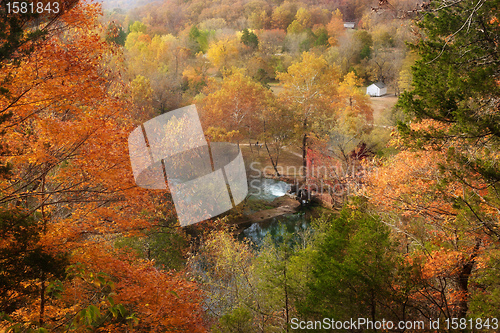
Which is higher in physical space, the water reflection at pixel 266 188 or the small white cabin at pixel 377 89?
the small white cabin at pixel 377 89

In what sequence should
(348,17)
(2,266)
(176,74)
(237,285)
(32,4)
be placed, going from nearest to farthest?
1. (2,266)
2. (32,4)
3. (237,285)
4. (176,74)
5. (348,17)

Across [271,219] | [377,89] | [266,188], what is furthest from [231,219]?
[377,89]

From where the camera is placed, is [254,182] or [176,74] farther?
[176,74]

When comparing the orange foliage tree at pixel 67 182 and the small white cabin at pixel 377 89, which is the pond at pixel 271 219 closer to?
the orange foliage tree at pixel 67 182

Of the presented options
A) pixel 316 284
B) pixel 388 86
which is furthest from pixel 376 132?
pixel 388 86

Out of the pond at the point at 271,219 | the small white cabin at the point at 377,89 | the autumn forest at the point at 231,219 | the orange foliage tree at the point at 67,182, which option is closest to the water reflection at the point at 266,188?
the pond at the point at 271,219

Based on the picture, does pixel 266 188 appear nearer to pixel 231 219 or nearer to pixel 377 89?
pixel 231 219

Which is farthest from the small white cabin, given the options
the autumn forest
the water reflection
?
the autumn forest

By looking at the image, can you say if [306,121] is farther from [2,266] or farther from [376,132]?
[2,266]
